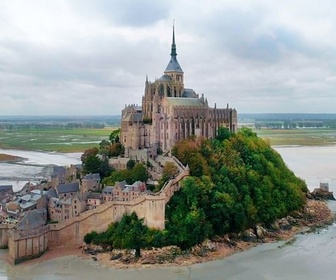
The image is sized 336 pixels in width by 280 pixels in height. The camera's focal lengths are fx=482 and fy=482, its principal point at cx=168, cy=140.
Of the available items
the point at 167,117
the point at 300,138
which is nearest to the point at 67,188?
the point at 167,117

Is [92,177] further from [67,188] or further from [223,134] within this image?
[223,134]

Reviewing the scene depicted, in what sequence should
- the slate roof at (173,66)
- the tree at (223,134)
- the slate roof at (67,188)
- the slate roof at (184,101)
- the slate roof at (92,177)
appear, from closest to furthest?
the slate roof at (67,188)
the slate roof at (92,177)
the slate roof at (184,101)
the tree at (223,134)
the slate roof at (173,66)

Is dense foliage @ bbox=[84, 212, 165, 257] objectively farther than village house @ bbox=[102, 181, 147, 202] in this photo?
No

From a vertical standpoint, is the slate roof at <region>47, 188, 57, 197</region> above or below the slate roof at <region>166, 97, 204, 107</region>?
below

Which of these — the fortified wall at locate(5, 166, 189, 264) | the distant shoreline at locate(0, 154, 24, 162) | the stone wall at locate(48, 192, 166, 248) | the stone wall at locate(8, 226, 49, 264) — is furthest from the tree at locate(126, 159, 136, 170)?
the distant shoreline at locate(0, 154, 24, 162)

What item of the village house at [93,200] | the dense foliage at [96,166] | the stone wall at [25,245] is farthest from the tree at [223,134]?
the stone wall at [25,245]

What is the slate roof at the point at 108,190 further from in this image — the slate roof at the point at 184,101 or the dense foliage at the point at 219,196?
the slate roof at the point at 184,101

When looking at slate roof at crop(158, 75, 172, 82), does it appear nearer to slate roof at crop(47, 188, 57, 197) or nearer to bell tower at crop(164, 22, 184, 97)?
bell tower at crop(164, 22, 184, 97)
